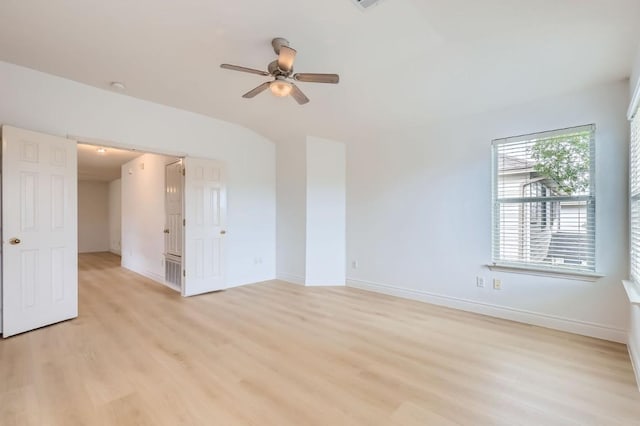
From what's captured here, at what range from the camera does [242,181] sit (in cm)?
519

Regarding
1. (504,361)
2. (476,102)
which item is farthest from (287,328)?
(476,102)

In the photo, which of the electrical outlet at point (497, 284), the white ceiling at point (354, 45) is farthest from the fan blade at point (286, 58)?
the electrical outlet at point (497, 284)

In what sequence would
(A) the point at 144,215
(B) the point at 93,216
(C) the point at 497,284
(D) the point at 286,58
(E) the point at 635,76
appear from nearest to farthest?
(D) the point at 286,58, (E) the point at 635,76, (C) the point at 497,284, (A) the point at 144,215, (B) the point at 93,216

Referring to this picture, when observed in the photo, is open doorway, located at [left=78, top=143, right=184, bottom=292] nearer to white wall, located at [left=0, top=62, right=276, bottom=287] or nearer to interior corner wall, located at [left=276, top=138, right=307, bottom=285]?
white wall, located at [left=0, top=62, right=276, bottom=287]

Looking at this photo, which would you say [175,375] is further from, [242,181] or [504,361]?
[242,181]

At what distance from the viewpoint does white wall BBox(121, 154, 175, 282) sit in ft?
17.8

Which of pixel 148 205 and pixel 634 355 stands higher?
pixel 148 205

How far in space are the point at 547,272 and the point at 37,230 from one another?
5521 mm

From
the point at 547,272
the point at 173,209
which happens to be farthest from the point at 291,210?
the point at 547,272

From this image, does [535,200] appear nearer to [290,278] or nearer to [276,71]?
[276,71]

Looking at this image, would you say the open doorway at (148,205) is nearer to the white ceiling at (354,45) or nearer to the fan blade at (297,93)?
the white ceiling at (354,45)

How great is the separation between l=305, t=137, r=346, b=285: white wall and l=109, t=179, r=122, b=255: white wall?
7.13 metres

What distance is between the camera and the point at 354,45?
8.82ft

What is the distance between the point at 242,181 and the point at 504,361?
4.37 m
